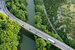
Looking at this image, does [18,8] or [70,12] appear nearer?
[18,8]

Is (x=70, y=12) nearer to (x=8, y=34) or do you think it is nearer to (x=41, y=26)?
(x=41, y=26)

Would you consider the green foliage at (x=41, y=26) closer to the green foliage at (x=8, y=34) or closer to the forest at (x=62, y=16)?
the forest at (x=62, y=16)

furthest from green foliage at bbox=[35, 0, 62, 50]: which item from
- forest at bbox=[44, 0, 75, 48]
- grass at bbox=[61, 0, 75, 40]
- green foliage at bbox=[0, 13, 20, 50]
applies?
grass at bbox=[61, 0, 75, 40]

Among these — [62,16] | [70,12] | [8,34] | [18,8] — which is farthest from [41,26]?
[70,12]

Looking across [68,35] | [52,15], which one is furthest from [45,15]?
[68,35]

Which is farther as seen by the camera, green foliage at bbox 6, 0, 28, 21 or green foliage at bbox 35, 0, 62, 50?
green foliage at bbox 6, 0, 28, 21

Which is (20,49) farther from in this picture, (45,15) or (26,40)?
(45,15)

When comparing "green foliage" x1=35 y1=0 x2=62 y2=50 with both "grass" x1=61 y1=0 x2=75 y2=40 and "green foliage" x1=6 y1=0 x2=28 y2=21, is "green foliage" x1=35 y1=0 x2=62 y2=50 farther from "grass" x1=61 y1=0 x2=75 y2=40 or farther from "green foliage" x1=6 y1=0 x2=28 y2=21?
"grass" x1=61 y1=0 x2=75 y2=40
